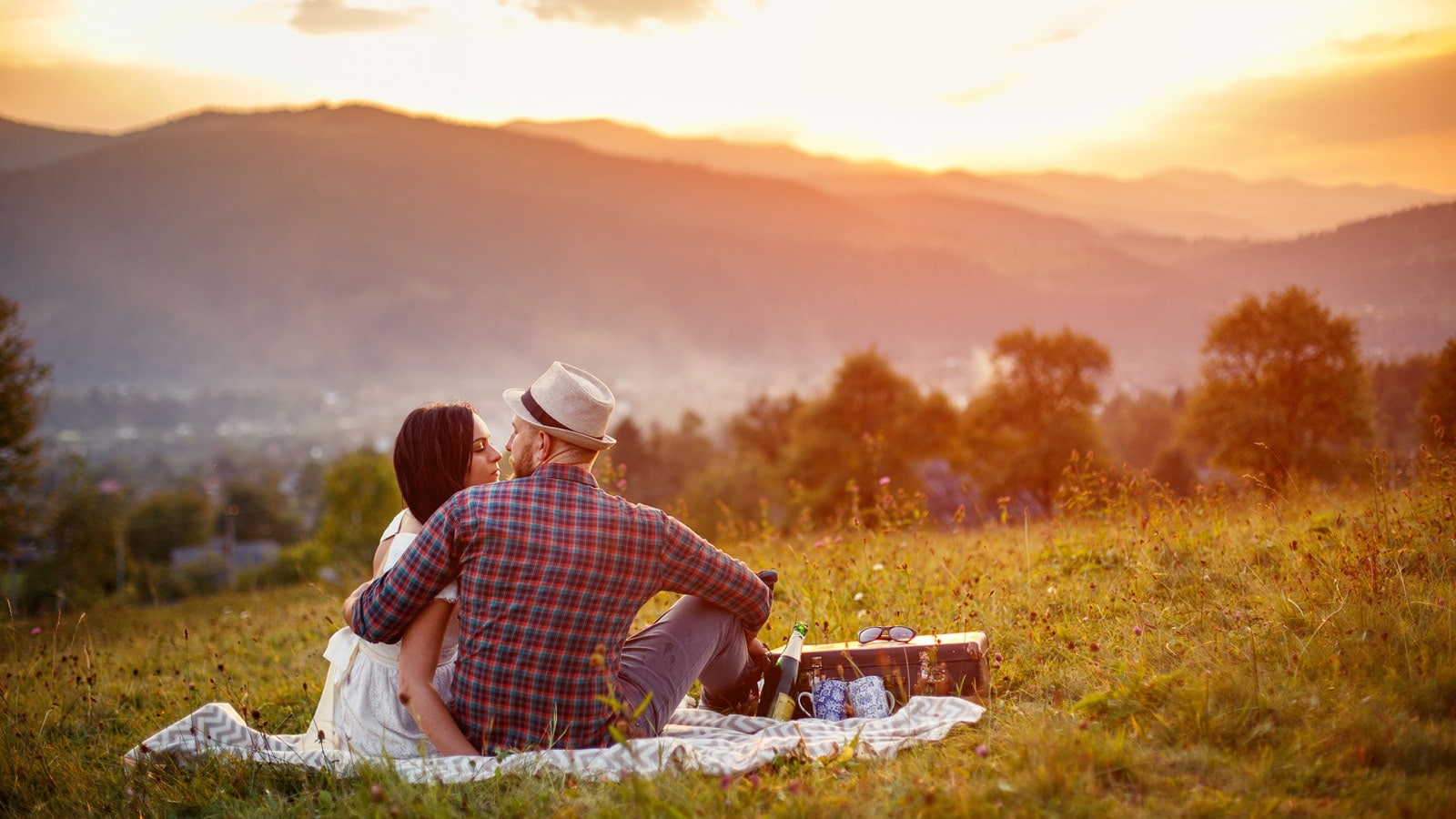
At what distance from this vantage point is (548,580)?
3.68 metres

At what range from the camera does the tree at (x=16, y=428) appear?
24.2m

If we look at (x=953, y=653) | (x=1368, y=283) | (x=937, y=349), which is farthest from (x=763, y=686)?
(x=937, y=349)

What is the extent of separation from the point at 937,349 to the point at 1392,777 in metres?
180

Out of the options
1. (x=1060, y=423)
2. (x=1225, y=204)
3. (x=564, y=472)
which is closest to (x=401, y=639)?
(x=564, y=472)

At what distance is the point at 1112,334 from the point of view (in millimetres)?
122188

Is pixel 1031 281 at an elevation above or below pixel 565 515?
above

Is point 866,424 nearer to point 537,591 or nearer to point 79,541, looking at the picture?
point 79,541

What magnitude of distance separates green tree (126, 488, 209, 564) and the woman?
5226 cm

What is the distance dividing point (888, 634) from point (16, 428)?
93.7 ft

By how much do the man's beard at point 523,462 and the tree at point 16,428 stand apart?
27.7m

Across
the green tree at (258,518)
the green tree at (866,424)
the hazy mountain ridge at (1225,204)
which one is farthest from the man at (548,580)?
the green tree at (258,518)

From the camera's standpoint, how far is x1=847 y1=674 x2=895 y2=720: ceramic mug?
4480 mm

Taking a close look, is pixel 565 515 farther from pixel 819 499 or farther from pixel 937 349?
pixel 937 349

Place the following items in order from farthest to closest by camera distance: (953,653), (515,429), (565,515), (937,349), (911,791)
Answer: (937,349), (953,653), (515,429), (565,515), (911,791)
